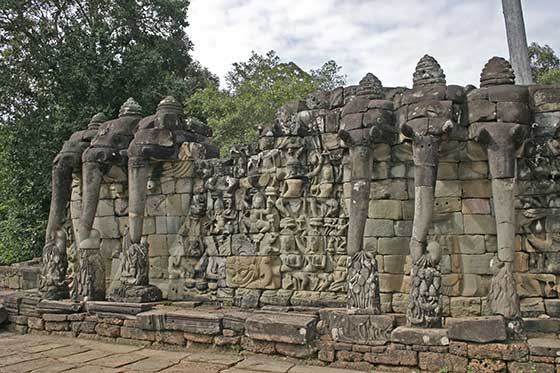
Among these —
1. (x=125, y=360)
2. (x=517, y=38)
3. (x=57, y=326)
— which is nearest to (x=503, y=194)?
(x=125, y=360)

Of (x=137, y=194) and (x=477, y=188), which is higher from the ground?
(x=137, y=194)

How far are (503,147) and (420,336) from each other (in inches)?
95.5

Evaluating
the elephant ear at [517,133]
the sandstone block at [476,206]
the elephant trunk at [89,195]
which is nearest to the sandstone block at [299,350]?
the sandstone block at [476,206]

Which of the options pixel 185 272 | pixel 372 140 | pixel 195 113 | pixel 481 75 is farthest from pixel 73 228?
pixel 195 113

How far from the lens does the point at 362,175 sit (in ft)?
22.3

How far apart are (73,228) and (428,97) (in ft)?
23.7

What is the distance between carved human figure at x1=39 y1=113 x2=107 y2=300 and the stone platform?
1.24 feet

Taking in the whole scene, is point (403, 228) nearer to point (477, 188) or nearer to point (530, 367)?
point (477, 188)

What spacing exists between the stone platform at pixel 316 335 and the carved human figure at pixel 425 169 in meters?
0.27

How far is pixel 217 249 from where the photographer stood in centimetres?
866

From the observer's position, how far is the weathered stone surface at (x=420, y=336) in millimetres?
5738

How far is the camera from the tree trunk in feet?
36.1

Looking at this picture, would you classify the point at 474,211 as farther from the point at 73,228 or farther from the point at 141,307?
the point at 73,228

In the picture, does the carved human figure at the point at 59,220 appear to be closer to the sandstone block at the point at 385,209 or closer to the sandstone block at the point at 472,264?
the sandstone block at the point at 385,209
